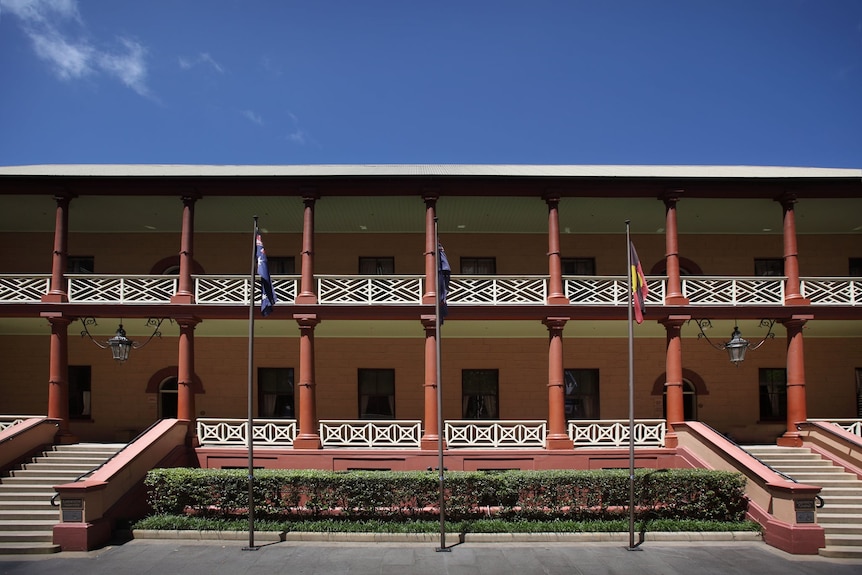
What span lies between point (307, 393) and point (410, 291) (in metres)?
4.23

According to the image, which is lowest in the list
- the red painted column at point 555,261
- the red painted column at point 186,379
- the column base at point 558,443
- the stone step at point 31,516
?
the stone step at point 31,516

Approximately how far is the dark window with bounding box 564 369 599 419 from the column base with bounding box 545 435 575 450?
414cm

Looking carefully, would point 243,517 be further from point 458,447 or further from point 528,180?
point 528,180

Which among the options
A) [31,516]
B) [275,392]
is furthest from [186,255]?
[31,516]

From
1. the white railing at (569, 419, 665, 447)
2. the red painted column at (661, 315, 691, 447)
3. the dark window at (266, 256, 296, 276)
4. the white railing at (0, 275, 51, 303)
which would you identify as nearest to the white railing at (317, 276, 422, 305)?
the dark window at (266, 256, 296, 276)

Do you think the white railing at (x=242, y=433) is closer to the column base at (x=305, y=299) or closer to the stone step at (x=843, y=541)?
the column base at (x=305, y=299)

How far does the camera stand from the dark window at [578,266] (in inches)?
816

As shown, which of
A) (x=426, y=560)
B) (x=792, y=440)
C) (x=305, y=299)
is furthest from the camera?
(x=305, y=299)

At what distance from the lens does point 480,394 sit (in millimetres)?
20031

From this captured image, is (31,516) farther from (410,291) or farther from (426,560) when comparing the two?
(410,291)

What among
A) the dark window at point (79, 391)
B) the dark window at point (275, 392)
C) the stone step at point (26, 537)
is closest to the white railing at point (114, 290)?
the dark window at point (79, 391)

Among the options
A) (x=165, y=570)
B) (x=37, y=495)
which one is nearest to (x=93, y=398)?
(x=37, y=495)

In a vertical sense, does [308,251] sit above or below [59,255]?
above

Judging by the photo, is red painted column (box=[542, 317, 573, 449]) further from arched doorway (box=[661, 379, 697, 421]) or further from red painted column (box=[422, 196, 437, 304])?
arched doorway (box=[661, 379, 697, 421])
